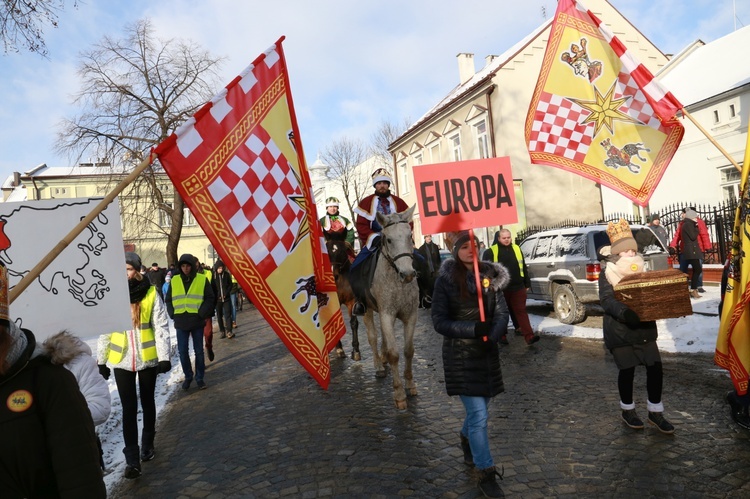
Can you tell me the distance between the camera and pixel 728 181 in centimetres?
2283

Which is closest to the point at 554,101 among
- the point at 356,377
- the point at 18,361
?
the point at 356,377

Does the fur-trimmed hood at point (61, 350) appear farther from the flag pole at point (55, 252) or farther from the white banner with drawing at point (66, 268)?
the white banner with drawing at point (66, 268)

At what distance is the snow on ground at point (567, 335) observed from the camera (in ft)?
19.7

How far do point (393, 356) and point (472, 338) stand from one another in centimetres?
260

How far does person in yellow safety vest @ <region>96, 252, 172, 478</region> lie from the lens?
17.3 ft

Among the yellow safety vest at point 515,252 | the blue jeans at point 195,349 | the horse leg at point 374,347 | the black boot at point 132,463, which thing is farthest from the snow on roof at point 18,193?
the black boot at point 132,463

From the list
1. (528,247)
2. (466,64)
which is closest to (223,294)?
(528,247)

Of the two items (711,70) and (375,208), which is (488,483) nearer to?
(375,208)

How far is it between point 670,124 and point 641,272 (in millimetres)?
2593

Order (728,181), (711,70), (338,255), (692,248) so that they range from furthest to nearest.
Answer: (711,70)
(728,181)
(692,248)
(338,255)

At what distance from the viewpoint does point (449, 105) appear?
31062 millimetres

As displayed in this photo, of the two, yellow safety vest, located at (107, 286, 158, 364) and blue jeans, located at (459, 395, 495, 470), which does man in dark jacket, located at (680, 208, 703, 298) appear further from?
yellow safety vest, located at (107, 286, 158, 364)

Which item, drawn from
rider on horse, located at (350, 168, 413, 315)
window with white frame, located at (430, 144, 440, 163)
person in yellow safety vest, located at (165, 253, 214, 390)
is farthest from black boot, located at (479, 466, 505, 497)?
window with white frame, located at (430, 144, 440, 163)

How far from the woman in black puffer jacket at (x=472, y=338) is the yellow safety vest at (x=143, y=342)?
3156 mm
